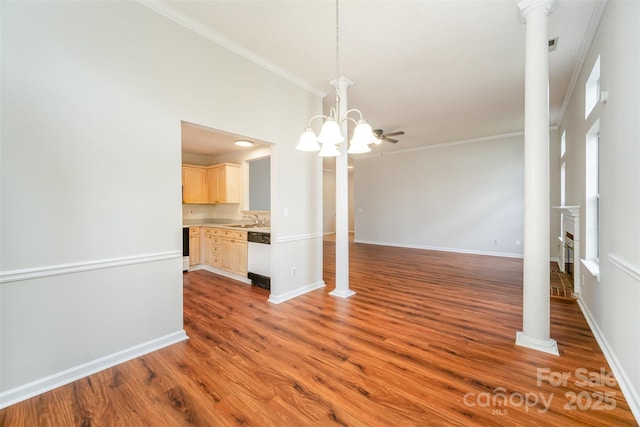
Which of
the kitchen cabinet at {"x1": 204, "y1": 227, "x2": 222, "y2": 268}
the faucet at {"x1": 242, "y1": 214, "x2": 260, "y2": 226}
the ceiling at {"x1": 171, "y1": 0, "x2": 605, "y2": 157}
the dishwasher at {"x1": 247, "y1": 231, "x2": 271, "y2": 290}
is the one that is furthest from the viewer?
the faucet at {"x1": 242, "y1": 214, "x2": 260, "y2": 226}

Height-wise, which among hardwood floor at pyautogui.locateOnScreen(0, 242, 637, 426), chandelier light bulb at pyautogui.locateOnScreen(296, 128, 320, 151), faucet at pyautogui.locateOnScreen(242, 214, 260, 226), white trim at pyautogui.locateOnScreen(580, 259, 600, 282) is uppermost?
chandelier light bulb at pyautogui.locateOnScreen(296, 128, 320, 151)

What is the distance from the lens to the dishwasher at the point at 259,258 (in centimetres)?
409

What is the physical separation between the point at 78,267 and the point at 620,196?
4.03 m

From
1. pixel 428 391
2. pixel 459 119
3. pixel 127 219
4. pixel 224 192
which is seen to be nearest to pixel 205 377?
pixel 127 219

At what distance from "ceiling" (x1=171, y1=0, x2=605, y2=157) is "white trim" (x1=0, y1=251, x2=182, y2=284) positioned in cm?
219

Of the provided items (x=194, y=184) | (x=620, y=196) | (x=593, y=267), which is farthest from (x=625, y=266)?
(x=194, y=184)

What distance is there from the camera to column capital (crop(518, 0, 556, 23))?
2203 millimetres

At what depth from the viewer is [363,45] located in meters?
2.89

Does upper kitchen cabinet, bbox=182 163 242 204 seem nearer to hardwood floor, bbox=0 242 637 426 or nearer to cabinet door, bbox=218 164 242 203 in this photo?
cabinet door, bbox=218 164 242 203

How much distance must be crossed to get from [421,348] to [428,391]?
1.87 ft

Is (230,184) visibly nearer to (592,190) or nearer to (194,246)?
(194,246)

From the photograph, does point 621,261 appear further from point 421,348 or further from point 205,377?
point 205,377

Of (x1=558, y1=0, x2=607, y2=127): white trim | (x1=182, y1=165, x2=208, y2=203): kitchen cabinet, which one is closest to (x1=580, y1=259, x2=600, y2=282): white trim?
(x1=558, y1=0, x2=607, y2=127): white trim

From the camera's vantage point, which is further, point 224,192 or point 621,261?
point 224,192
